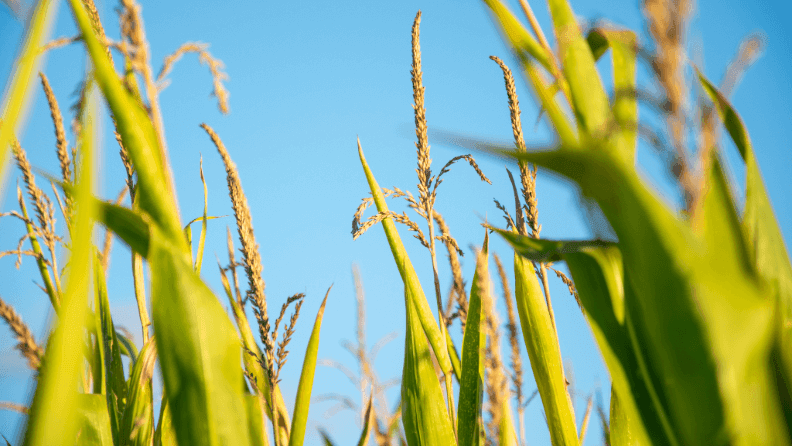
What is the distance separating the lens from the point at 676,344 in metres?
0.50

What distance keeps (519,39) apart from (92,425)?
1352mm

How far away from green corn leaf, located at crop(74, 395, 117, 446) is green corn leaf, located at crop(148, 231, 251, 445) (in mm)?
751

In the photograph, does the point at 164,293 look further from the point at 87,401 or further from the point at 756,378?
the point at 87,401

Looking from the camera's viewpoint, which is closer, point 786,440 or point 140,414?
point 786,440

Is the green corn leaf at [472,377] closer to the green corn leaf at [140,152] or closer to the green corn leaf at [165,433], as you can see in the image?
the green corn leaf at [140,152]

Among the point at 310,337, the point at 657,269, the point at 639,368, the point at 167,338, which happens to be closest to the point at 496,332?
the point at 639,368

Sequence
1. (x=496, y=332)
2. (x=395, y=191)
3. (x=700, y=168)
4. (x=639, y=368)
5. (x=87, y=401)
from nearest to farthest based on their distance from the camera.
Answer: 1. (x=700, y=168)
2. (x=639, y=368)
3. (x=496, y=332)
4. (x=87, y=401)
5. (x=395, y=191)

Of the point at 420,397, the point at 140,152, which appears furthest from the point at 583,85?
the point at 420,397

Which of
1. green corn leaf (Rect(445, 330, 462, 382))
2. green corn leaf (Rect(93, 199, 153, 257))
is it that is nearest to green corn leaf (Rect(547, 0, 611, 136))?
green corn leaf (Rect(93, 199, 153, 257))

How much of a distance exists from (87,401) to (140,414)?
15cm

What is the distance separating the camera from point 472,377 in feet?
3.89

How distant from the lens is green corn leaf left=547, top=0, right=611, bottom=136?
67 centimetres

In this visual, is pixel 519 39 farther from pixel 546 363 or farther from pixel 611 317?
pixel 546 363

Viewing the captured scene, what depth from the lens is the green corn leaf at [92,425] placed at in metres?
1.18
